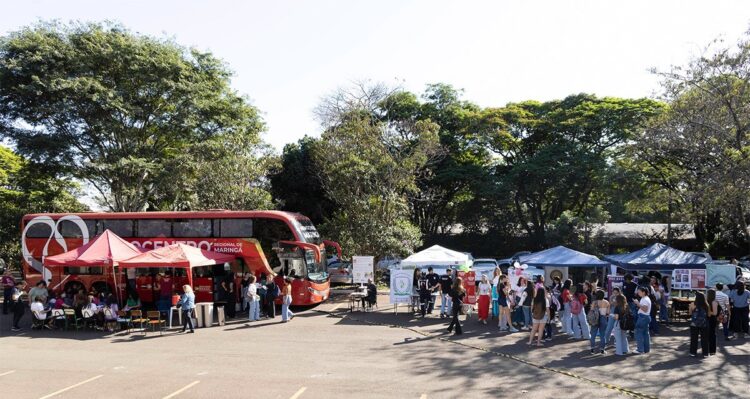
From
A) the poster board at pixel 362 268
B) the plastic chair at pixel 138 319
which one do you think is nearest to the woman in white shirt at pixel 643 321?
the poster board at pixel 362 268

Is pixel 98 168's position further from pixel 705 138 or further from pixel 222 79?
pixel 705 138

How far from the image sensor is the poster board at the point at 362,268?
21.3m

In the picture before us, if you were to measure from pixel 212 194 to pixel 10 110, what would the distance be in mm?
10153

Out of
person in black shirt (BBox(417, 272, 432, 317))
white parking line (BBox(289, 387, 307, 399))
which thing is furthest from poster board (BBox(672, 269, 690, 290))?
white parking line (BBox(289, 387, 307, 399))

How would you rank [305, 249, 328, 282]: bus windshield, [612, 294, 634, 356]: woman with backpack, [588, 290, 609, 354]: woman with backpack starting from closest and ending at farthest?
[612, 294, 634, 356]: woman with backpack < [588, 290, 609, 354]: woman with backpack < [305, 249, 328, 282]: bus windshield

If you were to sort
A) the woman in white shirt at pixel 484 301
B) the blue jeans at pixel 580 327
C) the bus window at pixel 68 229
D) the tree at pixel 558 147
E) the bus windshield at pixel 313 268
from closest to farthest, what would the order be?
the blue jeans at pixel 580 327, the woman in white shirt at pixel 484 301, the bus windshield at pixel 313 268, the bus window at pixel 68 229, the tree at pixel 558 147

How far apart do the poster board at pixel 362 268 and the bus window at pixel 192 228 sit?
556cm

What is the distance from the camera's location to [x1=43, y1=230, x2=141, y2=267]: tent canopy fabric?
16516mm

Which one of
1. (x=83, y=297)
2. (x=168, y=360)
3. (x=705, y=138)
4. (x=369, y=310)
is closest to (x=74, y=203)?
(x=83, y=297)

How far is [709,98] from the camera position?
19.2 m

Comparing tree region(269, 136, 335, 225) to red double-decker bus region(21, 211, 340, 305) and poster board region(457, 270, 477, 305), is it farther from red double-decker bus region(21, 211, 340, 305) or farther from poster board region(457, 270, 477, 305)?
poster board region(457, 270, 477, 305)

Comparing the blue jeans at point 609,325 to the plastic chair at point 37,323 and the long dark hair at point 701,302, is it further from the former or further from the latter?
the plastic chair at point 37,323

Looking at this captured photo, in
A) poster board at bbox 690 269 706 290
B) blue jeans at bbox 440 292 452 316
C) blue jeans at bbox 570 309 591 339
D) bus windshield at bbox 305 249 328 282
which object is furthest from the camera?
bus windshield at bbox 305 249 328 282

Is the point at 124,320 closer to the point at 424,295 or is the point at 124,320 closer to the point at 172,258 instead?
the point at 172,258
